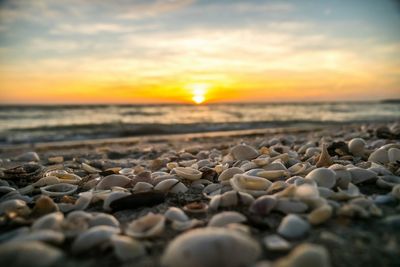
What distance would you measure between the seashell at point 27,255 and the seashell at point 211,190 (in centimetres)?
110

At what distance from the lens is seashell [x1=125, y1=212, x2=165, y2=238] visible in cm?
134

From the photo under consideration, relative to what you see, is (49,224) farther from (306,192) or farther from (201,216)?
(306,192)

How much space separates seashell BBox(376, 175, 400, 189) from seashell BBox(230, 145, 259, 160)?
1.31 meters

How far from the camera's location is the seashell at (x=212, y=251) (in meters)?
1.01

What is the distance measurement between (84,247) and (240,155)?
7.10 ft

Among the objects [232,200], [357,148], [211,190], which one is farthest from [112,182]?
[357,148]

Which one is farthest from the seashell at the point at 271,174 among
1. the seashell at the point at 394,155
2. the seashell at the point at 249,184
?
the seashell at the point at 394,155

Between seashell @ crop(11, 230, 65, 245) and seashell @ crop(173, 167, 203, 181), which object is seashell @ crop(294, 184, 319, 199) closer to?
seashell @ crop(173, 167, 203, 181)

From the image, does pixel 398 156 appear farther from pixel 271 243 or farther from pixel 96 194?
pixel 96 194

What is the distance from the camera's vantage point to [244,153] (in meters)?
3.20

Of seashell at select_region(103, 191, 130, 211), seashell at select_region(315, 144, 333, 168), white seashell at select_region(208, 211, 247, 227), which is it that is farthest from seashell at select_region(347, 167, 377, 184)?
seashell at select_region(103, 191, 130, 211)

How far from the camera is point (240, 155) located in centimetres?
321

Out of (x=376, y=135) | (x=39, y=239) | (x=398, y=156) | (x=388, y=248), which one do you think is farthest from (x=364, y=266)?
(x=376, y=135)

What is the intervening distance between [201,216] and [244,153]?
1626 mm
